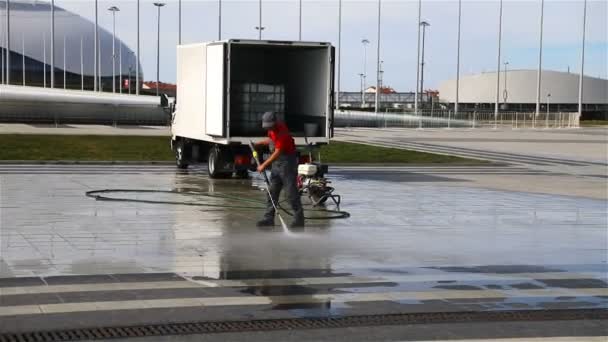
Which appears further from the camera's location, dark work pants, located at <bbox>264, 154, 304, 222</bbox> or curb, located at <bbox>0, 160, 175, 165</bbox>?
curb, located at <bbox>0, 160, 175, 165</bbox>

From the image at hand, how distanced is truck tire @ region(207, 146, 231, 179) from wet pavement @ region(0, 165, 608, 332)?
3.03 m

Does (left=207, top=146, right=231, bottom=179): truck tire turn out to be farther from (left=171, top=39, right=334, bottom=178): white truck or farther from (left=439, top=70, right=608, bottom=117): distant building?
(left=439, top=70, right=608, bottom=117): distant building

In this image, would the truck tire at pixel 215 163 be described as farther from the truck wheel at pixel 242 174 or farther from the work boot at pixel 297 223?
the work boot at pixel 297 223

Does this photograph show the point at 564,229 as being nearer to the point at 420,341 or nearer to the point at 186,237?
the point at 186,237

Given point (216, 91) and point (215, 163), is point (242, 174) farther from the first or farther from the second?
point (216, 91)

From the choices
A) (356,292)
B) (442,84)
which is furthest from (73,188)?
(442,84)

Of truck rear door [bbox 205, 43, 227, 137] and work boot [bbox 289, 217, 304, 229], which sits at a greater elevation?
truck rear door [bbox 205, 43, 227, 137]

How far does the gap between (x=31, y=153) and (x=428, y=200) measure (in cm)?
1683

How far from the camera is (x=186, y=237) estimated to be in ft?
44.7

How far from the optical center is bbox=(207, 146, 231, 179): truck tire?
78.8 feet

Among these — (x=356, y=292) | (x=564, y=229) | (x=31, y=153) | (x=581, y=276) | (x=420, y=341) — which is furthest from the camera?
(x=31, y=153)

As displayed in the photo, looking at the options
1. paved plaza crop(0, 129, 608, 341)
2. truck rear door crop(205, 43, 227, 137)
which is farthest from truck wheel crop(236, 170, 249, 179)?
paved plaza crop(0, 129, 608, 341)

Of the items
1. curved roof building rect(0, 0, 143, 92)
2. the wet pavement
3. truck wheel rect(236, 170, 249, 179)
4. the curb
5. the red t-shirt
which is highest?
curved roof building rect(0, 0, 143, 92)

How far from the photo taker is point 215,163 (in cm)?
2406
